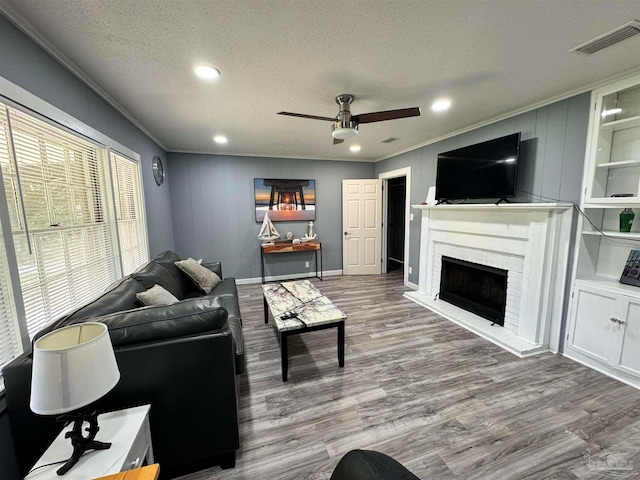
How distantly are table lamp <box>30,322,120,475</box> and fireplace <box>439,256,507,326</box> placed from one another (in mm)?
3559

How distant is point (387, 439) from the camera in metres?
1.63

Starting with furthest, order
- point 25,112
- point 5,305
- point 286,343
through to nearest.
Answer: point 286,343, point 25,112, point 5,305

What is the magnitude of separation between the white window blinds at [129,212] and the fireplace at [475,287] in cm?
400

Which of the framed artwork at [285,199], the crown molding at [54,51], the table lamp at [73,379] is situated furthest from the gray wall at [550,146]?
the crown molding at [54,51]

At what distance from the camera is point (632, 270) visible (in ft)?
7.30

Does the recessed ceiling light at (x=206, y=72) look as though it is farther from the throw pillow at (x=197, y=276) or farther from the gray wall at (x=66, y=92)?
the throw pillow at (x=197, y=276)

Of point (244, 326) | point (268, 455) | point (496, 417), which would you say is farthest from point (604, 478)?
point (244, 326)

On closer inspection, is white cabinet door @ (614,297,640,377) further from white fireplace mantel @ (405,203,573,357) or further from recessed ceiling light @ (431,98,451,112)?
recessed ceiling light @ (431,98,451,112)

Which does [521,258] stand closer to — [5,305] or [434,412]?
[434,412]

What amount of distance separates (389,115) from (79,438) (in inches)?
104

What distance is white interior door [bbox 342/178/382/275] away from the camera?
5.30 meters

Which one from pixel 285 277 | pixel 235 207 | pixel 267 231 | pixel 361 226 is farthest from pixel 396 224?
pixel 235 207

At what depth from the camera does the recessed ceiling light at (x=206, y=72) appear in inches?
74.0

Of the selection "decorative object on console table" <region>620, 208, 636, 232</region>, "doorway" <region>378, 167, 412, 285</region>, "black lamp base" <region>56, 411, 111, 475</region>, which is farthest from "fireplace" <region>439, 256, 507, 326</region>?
"black lamp base" <region>56, 411, 111, 475</region>
